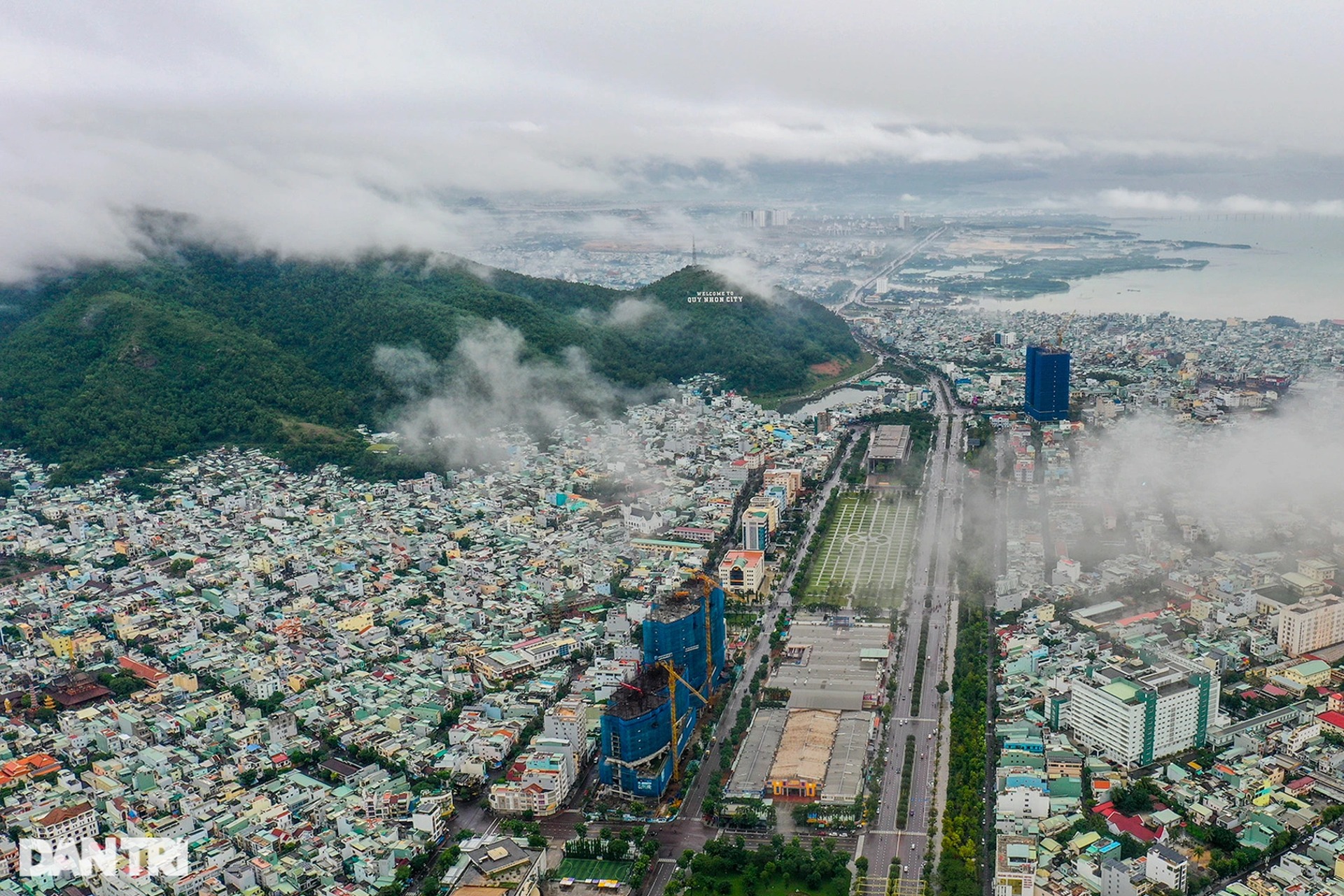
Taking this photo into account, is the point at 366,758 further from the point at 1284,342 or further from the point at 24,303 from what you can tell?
the point at 1284,342

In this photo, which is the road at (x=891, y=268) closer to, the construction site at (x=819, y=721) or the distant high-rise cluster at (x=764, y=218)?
the distant high-rise cluster at (x=764, y=218)

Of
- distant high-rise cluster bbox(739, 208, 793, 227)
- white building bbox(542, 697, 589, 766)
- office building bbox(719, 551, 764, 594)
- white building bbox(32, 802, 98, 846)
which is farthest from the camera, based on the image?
distant high-rise cluster bbox(739, 208, 793, 227)

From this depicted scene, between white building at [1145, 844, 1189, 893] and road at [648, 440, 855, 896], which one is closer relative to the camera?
white building at [1145, 844, 1189, 893]

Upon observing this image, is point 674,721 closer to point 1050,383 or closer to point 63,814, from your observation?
point 63,814

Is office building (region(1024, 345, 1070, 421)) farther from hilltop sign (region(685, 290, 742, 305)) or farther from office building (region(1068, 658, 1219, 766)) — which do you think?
office building (region(1068, 658, 1219, 766))

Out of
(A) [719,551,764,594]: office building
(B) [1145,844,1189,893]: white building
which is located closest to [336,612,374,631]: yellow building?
(A) [719,551,764,594]: office building

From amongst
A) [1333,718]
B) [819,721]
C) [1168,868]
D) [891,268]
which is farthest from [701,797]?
[891,268]

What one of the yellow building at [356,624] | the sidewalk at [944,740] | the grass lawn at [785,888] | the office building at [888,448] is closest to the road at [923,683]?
the sidewalk at [944,740]
